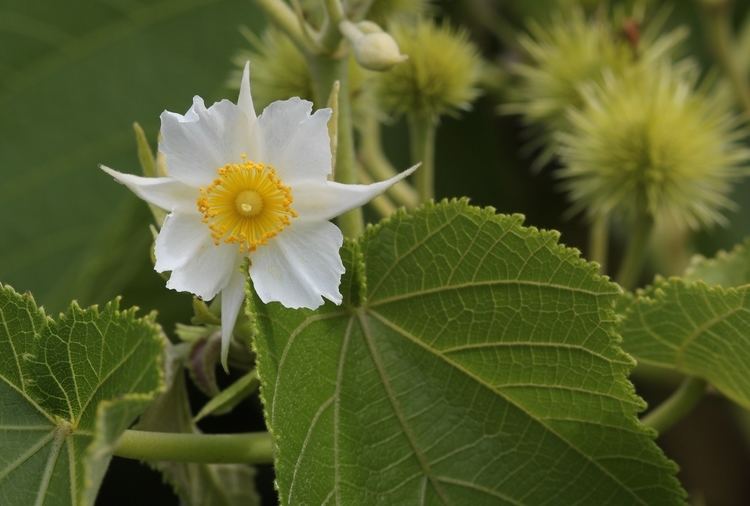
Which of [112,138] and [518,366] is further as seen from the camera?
[112,138]

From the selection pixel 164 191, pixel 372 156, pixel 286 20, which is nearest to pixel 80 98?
pixel 372 156

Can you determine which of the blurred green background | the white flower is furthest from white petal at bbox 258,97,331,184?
the blurred green background

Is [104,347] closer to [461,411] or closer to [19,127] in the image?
[461,411]

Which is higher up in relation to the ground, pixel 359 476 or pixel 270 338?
pixel 270 338

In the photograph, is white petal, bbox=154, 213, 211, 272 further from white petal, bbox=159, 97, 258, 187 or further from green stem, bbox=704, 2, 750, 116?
green stem, bbox=704, 2, 750, 116

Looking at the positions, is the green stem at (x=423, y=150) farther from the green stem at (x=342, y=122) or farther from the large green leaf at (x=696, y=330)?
the large green leaf at (x=696, y=330)

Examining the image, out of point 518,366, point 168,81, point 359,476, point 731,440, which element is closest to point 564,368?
point 518,366

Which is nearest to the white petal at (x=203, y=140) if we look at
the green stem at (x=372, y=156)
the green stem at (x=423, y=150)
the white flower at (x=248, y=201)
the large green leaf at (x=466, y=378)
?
the white flower at (x=248, y=201)
